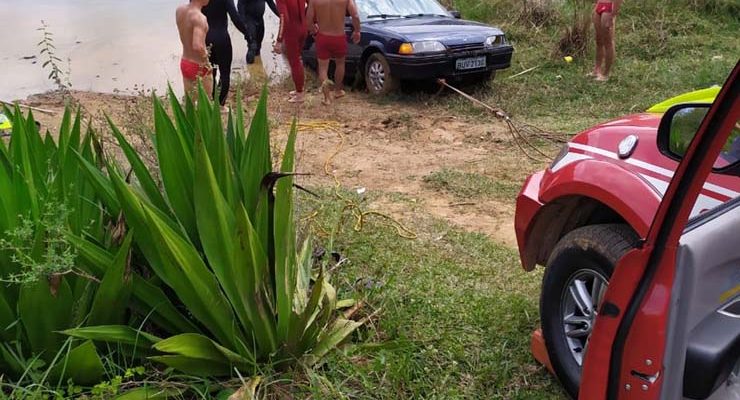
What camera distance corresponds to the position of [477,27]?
8.90 meters

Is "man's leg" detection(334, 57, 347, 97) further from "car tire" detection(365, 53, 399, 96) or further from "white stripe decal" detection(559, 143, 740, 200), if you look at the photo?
"white stripe decal" detection(559, 143, 740, 200)

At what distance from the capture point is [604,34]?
8.64 meters

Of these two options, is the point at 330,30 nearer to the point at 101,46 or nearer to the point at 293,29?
the point at 293,29

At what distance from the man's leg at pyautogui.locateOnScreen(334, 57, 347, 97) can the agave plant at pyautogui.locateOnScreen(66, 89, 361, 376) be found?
237 inches

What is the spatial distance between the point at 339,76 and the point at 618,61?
4410mm

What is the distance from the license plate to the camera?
8.35 meters

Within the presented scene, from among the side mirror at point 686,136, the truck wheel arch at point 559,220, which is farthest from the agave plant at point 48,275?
the side mirror at point 686,136

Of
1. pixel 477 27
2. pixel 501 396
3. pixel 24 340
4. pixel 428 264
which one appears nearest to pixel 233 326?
pixel 24 340

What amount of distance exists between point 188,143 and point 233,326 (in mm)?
777

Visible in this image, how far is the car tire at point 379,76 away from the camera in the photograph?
870 cm

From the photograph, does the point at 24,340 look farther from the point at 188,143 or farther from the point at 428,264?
the point at 428,264

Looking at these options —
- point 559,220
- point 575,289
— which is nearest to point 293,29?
point 559,220

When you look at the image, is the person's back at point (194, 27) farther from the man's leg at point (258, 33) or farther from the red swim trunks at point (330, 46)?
the man's leg at point (258, 33)

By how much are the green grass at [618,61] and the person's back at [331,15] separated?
1.70 meters
